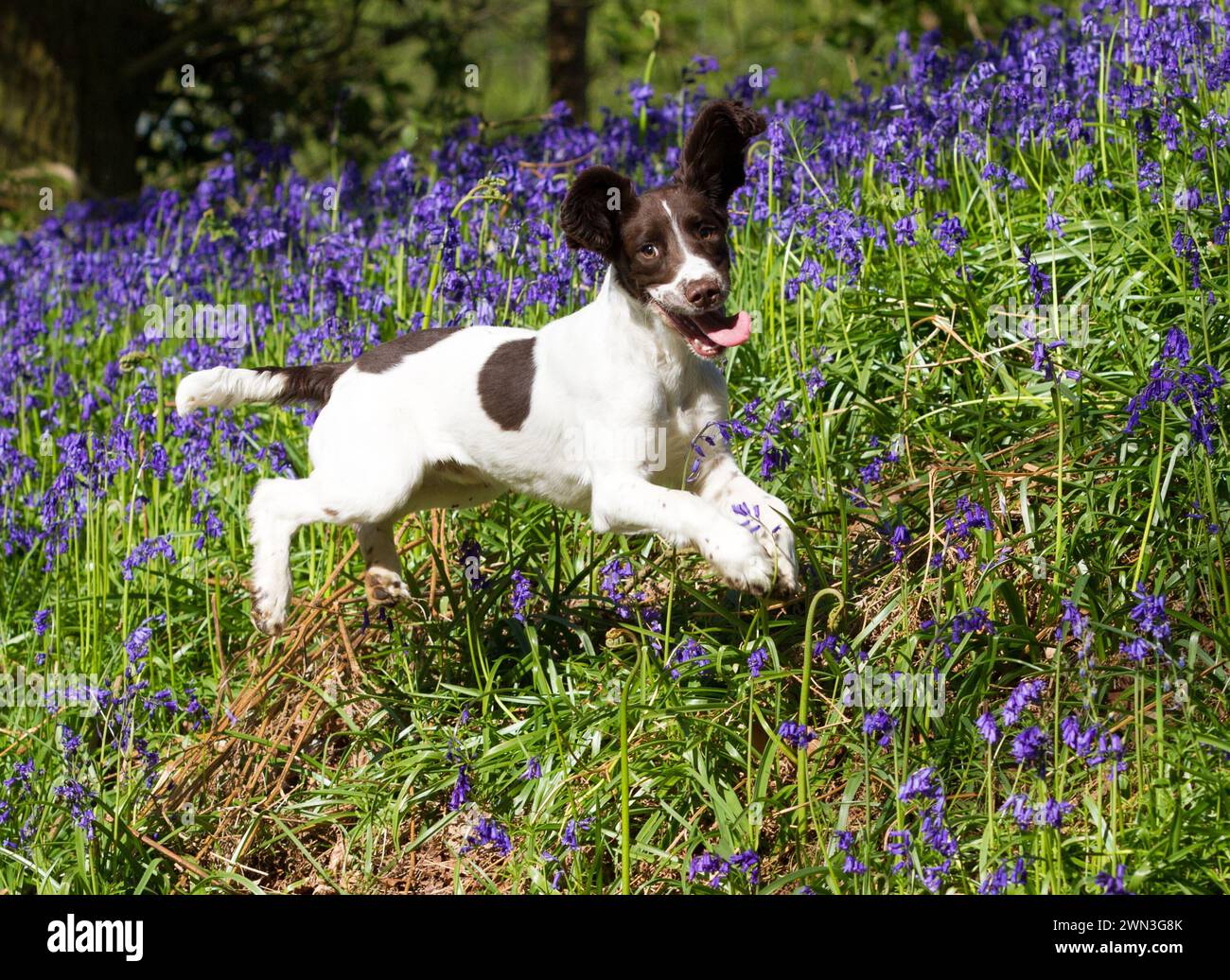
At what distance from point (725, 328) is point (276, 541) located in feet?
5.93

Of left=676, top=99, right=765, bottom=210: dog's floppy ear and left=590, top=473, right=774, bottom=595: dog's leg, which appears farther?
left=676, top=99, right=765, bottom=210: dog's floppy ear

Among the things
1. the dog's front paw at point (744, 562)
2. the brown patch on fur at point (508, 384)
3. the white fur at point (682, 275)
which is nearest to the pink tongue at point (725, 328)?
the white fur at point (682, 275)

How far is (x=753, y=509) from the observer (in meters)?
4.34

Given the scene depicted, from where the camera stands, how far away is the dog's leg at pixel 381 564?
525 cm

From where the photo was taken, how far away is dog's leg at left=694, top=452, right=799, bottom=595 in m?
4.16

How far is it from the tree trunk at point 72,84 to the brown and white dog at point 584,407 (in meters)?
6.94

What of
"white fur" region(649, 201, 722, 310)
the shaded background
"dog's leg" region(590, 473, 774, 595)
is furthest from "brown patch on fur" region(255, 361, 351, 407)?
the shaded background

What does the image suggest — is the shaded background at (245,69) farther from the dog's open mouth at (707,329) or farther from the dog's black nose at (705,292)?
the dog's black nose at (705,292)

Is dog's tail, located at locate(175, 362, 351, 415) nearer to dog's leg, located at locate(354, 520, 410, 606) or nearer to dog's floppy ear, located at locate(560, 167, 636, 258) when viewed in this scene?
dog's leg, located at locate(354, 520, 410, 606)

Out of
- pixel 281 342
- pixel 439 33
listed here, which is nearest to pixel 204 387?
pixel 281 342

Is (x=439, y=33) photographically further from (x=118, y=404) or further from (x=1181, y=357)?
(x=1181, y=357)

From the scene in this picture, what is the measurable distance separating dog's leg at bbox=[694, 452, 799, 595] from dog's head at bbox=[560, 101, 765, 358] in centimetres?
40
